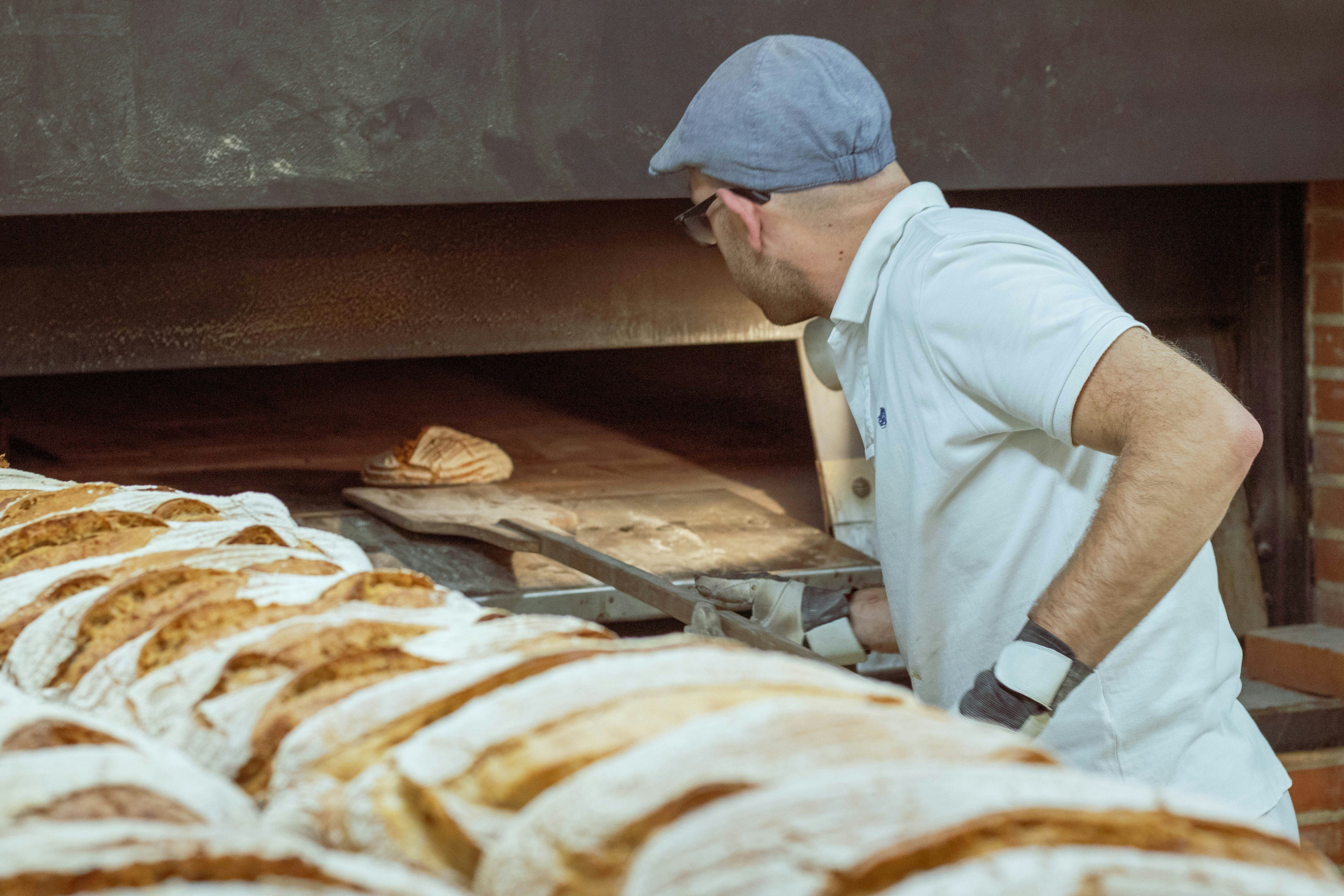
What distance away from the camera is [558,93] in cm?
185

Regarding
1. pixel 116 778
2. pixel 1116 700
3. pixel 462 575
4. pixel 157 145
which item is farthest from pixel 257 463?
pixel 116 778

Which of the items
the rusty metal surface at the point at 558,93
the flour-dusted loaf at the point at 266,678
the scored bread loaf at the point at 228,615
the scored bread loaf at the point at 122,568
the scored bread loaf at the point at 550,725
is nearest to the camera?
the scored bread loaf at the point at 550,725

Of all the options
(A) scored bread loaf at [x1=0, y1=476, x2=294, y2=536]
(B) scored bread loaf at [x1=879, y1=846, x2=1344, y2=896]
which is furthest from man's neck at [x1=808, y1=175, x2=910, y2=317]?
(B) scored bread loaf at [x1=879, y1=846, x2=1344, y2=896]

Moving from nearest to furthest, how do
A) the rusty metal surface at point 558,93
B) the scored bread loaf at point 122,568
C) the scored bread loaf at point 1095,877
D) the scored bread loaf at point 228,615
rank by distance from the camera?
the scored bread loaf at point 1095,877 < the scored bread loaf at point 228,615 < the scored bread loaf at point 122,568 < the rusty metal surface at point 558,93

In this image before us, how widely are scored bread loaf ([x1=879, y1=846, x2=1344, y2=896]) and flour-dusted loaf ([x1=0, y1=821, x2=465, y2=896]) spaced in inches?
8.1

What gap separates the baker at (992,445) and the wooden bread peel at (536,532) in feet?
0.55

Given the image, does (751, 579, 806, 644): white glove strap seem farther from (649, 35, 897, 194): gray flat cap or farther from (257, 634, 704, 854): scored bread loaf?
(257, 634, 704, 854): scored bread loaf

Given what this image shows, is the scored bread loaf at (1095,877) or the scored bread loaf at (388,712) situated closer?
the scored bread loaf at (1095,877)

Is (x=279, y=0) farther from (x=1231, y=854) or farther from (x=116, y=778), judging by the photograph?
(x=1231, y=854)

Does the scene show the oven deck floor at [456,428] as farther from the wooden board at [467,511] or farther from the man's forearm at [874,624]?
the man's forearm at [874,624]

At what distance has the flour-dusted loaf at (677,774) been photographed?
0.51 metres

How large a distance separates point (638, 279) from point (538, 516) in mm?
515

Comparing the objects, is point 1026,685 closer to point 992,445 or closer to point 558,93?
point 992,445

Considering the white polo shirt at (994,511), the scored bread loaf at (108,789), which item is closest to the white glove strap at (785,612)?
the white polo shirt at (994,511)
